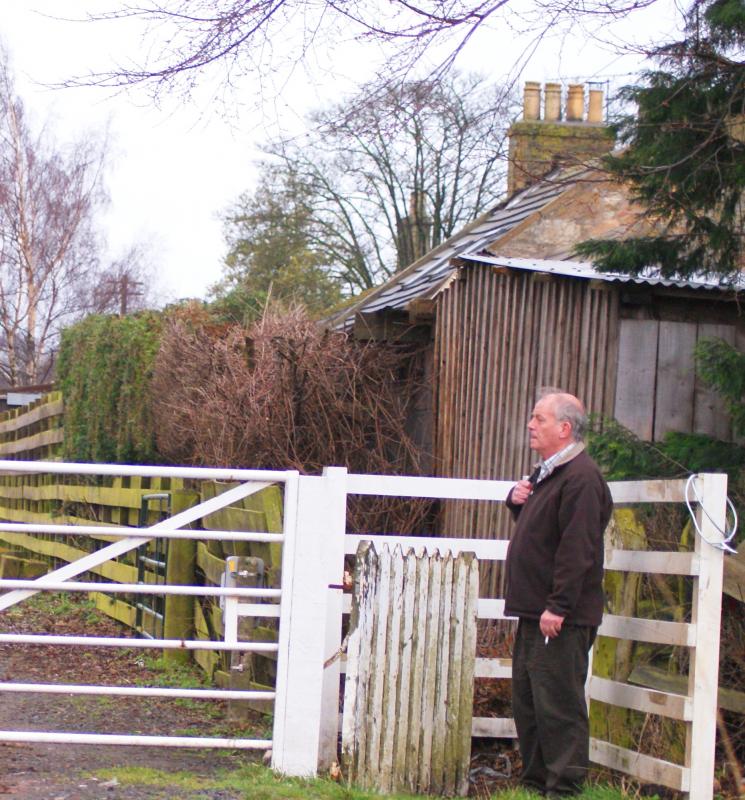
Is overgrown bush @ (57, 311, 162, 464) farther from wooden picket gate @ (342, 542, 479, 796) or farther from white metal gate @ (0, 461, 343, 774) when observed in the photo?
wooden picket gate @ (342, 542, 479, 796)

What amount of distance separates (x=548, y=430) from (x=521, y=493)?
1.32 feet

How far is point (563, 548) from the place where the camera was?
5387mm

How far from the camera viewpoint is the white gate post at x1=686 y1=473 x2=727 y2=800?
5.22m

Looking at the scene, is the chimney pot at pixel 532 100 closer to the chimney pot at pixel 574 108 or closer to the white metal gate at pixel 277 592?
the chimney pot at pixel 574 108

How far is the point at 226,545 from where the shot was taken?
853cm

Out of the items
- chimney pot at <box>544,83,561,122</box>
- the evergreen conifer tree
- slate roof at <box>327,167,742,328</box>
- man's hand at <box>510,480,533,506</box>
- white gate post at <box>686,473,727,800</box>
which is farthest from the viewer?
chimney pot at <box>544,83,561,122</box>

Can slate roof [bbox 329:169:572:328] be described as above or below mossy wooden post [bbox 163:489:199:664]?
above

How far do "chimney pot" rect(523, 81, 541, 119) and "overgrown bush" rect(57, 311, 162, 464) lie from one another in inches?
228

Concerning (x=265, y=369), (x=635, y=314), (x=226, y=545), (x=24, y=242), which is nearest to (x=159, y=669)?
(x=226, y=545)

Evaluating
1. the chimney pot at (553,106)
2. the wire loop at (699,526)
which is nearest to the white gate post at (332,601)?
the wire loop at (699,526)

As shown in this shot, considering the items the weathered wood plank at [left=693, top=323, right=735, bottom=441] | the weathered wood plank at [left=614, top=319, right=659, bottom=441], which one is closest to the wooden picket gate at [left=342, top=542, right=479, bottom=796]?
the weathered wood plank at [left=614, top=319, right=659, bottom=441]

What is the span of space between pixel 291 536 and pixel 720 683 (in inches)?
88.8

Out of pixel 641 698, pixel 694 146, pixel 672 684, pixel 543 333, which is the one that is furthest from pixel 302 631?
pixel 543 333

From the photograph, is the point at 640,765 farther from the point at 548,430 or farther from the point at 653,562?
the point at 548,430
